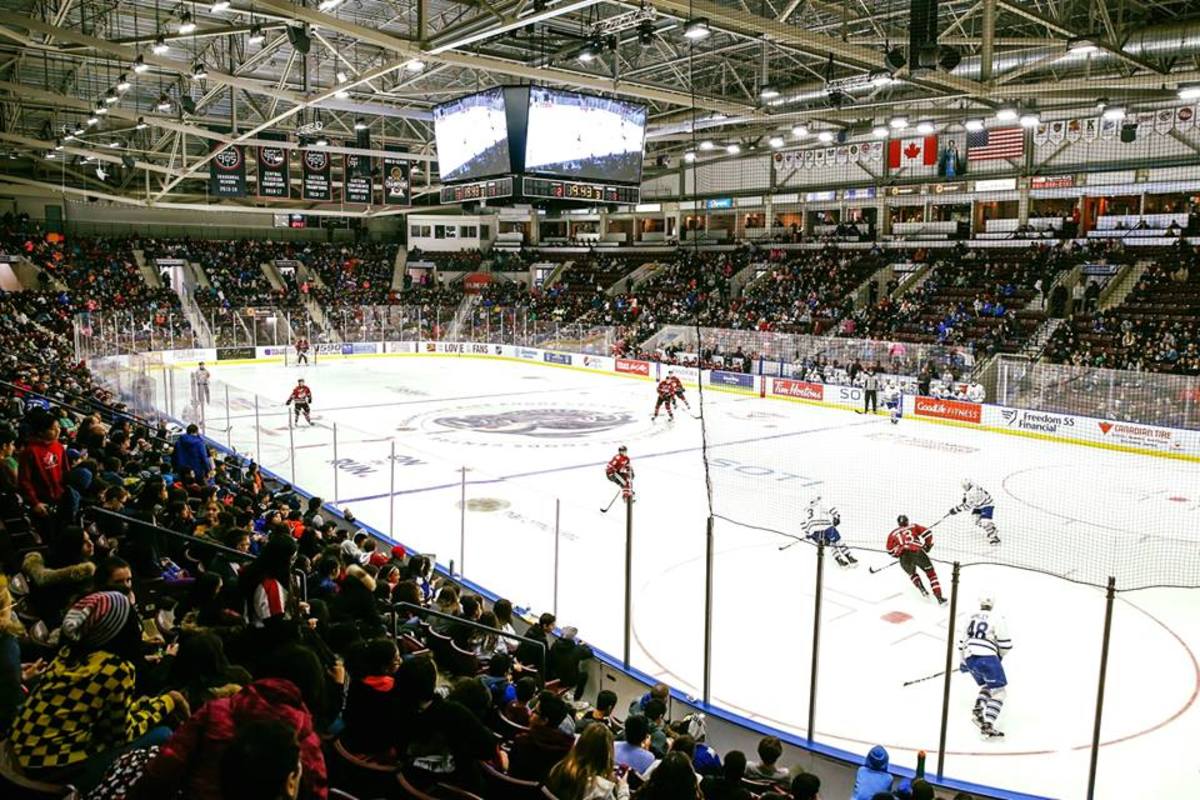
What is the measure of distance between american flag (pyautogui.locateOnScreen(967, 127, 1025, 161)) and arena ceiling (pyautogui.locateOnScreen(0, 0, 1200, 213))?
220cm

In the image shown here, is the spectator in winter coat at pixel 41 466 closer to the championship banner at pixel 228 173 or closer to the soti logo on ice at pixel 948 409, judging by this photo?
the championship banner at pixel 228 173

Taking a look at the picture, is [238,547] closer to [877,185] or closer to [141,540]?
[141,540]

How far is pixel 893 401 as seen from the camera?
77.5 ft

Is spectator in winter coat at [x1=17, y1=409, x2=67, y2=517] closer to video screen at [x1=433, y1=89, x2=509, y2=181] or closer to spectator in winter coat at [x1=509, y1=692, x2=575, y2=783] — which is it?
spectator in winter coat at [x1=509, y1=692, x2=575, y2=783]

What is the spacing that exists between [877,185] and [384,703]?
33479 mm

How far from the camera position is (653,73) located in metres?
27.0

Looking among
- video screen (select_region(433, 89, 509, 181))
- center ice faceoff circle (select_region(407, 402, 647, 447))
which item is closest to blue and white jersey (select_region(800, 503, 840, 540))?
video screen (select_region(433, 89, 509, 181))

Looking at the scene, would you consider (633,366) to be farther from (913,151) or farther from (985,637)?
(985,637)

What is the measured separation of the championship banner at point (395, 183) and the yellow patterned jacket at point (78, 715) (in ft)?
74.2

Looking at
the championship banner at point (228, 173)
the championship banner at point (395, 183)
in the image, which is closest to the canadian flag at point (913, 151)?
the championship banner at point (395, 183)

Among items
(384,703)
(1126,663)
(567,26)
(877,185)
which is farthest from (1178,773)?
(877,185)

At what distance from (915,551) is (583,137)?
8.65m

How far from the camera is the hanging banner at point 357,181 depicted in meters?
23.9

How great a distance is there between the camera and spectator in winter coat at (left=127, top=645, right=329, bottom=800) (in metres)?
2.34
